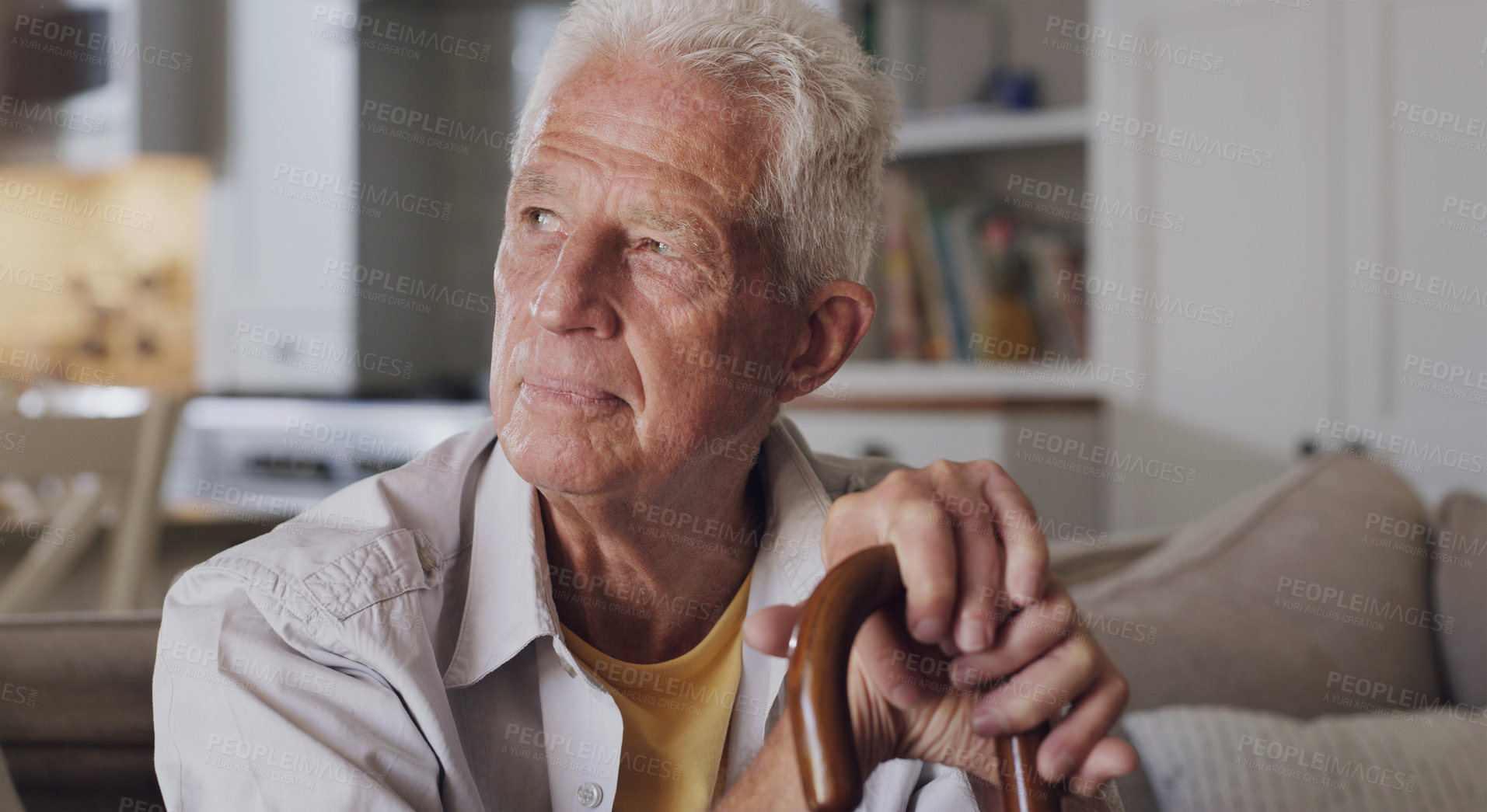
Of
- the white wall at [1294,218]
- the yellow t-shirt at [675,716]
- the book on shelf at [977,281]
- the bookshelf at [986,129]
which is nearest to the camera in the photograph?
the yellow t-shirt at [675,716]

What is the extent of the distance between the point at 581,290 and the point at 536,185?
0.12m

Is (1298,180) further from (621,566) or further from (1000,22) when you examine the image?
(621,566)

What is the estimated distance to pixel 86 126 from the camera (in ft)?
14.0

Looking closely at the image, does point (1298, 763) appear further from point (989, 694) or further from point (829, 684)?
point (829, 684)

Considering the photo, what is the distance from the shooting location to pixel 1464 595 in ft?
4.66

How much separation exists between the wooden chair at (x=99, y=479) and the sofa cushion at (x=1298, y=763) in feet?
4.71

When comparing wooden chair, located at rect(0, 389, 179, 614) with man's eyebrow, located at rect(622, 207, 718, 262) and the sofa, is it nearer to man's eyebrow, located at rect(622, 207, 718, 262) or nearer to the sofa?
the sofa

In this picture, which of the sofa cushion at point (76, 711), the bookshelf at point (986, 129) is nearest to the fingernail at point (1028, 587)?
the sofa cushion at point (76, 711)

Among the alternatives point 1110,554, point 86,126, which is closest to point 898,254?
point 1110,554

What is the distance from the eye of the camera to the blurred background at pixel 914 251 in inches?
91.7

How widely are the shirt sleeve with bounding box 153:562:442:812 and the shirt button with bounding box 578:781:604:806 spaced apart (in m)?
0.14

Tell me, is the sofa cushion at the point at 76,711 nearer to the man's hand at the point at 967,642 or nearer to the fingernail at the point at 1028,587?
the man's hand at the point at 967,642

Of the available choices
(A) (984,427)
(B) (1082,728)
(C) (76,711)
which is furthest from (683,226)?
(A) (984,427)

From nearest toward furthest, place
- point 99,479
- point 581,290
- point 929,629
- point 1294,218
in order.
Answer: point 929,629
point 581,290
point 99,479
point 1294,218
